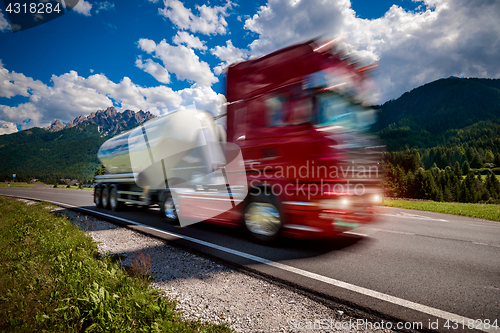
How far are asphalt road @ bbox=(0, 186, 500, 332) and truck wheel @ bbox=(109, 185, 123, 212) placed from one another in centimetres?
473

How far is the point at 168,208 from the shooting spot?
22.2 feet

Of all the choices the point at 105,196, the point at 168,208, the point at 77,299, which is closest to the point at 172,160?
the point at 168,208

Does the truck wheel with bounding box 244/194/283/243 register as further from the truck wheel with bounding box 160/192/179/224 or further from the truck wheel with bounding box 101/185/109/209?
the truck wheel with bounding box 101/185/109/209

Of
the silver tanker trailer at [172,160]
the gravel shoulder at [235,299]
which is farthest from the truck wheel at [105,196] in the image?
the gravel shoulder at [235,299]

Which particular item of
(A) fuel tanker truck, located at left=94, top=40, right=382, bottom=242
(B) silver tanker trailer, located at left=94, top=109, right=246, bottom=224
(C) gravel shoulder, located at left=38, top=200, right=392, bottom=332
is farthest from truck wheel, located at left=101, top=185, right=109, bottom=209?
(C) gravel shoulder, located at left=38, top=200, right=392, bottom=332

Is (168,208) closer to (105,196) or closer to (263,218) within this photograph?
(263,218)

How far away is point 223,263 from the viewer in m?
3.69

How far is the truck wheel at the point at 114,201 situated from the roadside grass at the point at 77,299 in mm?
5790

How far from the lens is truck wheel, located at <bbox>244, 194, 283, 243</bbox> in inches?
170

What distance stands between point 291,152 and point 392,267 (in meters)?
2.17

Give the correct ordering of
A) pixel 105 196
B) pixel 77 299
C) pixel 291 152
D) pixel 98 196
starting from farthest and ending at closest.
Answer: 1. pixel 98 196
2. pixel 105 196
3. pixel 291 152
4. pixel 77 299

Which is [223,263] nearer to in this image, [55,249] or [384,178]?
[55,249]

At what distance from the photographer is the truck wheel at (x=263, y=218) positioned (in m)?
4.32

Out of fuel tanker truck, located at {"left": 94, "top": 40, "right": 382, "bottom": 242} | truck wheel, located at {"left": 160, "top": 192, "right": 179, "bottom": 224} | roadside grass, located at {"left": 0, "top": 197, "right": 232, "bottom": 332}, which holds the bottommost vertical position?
roadside grass, located at {"left": 0, "top": 197, "right": 232, "bottom": 332}
